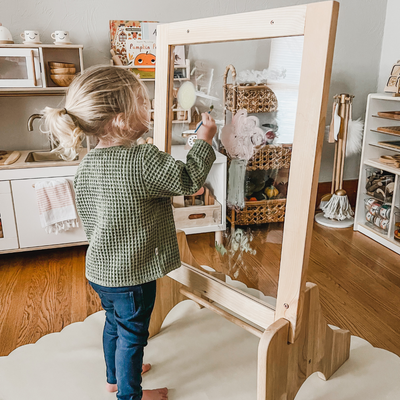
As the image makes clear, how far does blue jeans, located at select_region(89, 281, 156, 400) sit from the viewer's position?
1205 millimetres

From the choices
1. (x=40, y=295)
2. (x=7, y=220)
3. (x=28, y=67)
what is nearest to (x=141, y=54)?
(x=28, y=67)

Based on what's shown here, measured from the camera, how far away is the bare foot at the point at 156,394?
1.39 metres

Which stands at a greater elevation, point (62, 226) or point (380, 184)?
point (380, 184)

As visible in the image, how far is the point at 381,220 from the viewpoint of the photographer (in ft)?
8.84

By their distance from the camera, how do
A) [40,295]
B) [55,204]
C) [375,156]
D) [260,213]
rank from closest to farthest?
[260,213] < [40,295] < [55,204] < [375,156]

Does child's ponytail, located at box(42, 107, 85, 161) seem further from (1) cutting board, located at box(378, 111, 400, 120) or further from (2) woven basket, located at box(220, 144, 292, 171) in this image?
(1) cutting board, located at box(378, 111, 400, 120)

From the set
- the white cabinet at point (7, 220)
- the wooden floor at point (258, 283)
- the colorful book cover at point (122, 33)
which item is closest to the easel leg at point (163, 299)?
the wooden floor at point (258, 283)

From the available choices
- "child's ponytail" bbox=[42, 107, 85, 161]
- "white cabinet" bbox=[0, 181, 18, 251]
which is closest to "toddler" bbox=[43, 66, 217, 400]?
"child's ponytail" bbox=[42, 107, 85, 161]

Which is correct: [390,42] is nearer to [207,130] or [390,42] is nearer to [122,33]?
[122,33]

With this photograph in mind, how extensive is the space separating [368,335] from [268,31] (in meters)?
1.36

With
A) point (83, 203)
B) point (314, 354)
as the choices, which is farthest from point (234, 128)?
point (314, 354)

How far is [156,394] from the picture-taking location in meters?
1.40

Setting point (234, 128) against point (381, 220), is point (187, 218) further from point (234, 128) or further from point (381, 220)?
point (381, 220)

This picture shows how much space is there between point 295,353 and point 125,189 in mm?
668
